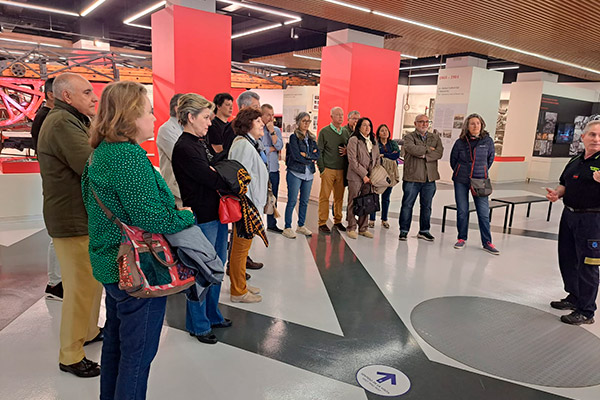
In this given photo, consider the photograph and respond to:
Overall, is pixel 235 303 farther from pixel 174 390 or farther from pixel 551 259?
pixel 551 259

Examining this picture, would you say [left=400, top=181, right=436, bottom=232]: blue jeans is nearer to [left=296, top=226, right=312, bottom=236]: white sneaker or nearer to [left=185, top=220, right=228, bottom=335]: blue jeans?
[left=296, top=226, right=312, bottom=236]: white sneaker

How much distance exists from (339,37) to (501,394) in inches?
Answer: 268

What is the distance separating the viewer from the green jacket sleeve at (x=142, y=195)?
1.46 meters

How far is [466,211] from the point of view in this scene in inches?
202

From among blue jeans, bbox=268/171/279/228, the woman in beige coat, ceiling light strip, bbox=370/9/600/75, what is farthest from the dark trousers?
ceiling light strip, bbox=370/9/600/75

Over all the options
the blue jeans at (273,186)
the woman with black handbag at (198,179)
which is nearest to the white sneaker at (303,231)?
the blue jeans at (273,186)

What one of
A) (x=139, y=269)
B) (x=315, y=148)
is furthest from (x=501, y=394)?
(x=315, y=148)

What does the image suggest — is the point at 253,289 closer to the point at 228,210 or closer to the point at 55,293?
the point at 228,210

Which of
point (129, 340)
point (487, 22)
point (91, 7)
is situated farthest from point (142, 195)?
point (91, 7)

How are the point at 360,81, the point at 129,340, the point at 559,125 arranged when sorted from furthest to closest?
the point at 559,125, the point at 360,81, the point at 129,340

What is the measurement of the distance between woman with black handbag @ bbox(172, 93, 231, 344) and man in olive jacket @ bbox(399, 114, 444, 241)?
10.5 ft

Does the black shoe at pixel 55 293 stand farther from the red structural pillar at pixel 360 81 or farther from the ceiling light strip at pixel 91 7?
the ceiling light strip at pixel 91 7

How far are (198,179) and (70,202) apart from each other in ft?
2.30

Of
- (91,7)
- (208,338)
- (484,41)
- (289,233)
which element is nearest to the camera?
(208,338)
